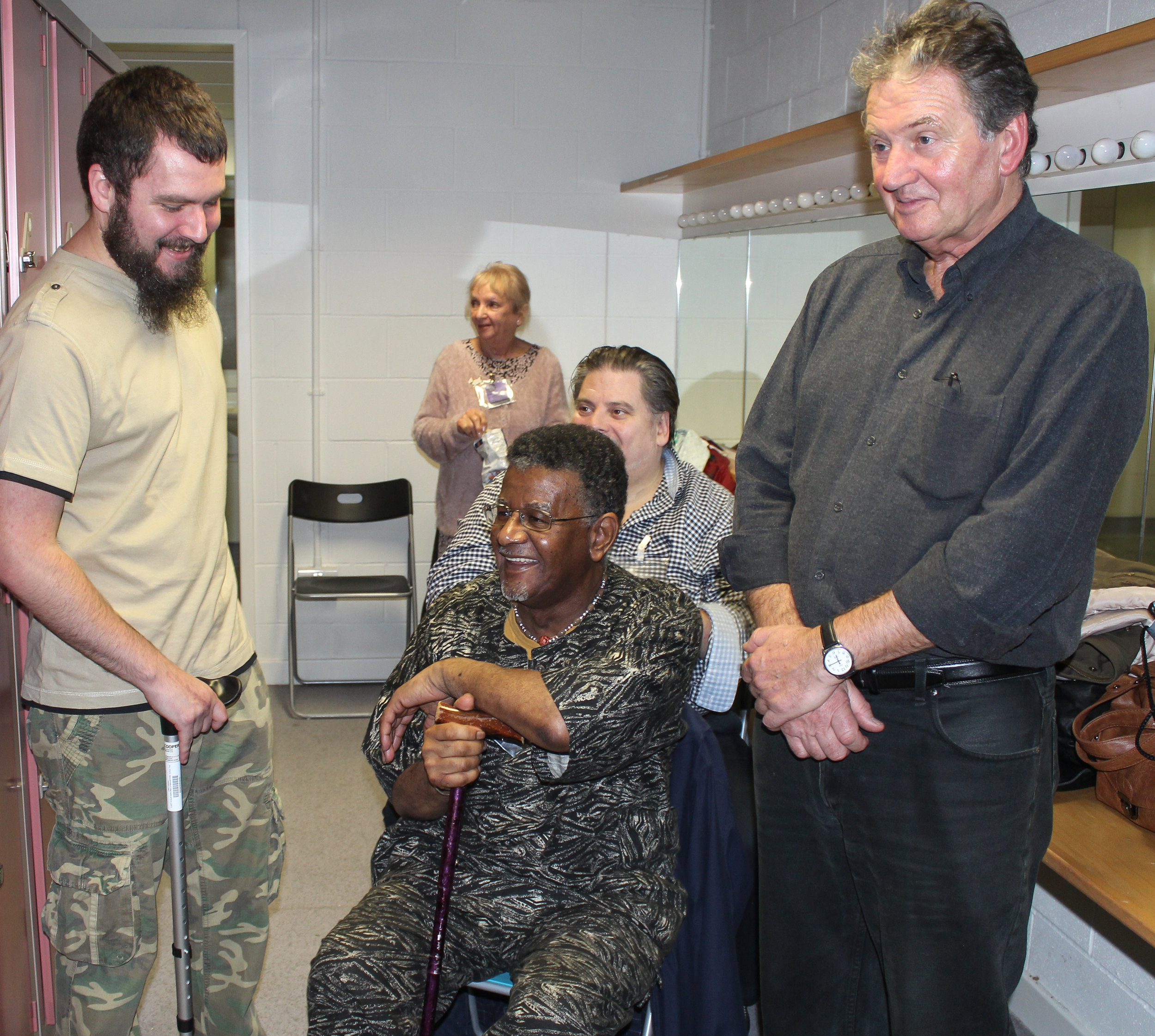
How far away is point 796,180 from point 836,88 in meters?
0.35

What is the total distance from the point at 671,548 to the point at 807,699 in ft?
2.94

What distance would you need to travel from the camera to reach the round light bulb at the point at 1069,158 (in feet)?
7.14

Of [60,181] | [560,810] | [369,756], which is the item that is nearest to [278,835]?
[369,756]

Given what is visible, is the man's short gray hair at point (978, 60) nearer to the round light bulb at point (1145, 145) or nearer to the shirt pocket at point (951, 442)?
the shirt pocket at point (951, 442)

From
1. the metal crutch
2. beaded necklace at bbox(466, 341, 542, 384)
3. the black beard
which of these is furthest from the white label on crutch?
beaded necklace at bbox(466, 341, 542, 384)

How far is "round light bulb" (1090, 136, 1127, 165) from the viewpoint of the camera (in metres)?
2.09

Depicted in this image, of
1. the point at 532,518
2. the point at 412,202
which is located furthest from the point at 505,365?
the point at 532,518

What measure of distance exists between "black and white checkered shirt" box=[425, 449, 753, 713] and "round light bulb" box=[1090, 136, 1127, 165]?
1049 millimetres

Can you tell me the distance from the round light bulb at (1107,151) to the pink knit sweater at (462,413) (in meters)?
2.27

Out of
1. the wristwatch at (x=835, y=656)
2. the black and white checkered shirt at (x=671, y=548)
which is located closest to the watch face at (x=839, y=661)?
the wristwatch at (x=835, y=656)

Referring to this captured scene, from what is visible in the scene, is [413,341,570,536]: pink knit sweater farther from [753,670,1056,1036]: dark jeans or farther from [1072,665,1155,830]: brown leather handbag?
[753,670,1056,1036]: dark jeans

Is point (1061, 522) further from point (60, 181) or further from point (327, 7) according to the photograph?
point (327, 7)

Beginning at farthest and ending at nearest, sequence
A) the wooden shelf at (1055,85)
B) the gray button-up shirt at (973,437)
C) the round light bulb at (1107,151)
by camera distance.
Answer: the round light bulb at (1107,151)
the wooden shelf at (1055,85)
the gray button-up shirt at (973,437)

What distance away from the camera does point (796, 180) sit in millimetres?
3492
